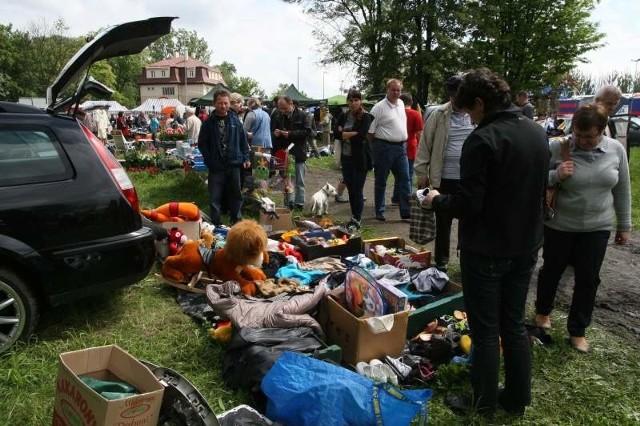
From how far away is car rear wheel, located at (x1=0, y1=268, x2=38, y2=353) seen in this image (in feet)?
9.83

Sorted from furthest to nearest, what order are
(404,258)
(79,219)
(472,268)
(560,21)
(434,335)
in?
(560,21)
(404,258)
(434,335)
(79,219)
(472,268)

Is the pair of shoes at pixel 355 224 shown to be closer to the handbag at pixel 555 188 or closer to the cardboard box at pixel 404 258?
the cardboard box at pixel 404 258

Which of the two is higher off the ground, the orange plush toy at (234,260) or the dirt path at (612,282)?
the orange plush toy at (234,260)

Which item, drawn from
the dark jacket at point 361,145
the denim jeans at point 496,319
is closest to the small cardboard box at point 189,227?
the dark jacket at point 361,145

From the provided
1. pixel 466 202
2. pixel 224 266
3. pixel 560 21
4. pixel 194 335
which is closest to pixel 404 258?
pixel 224 266

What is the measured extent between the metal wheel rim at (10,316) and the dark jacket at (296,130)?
5.10 metres

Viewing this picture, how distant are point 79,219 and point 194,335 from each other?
1.18 m

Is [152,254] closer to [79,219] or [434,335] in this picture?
[79,219]

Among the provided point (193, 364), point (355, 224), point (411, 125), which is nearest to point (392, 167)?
point (355, 224)

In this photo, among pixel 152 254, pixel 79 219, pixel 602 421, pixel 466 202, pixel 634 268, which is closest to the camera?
pixel 466 202

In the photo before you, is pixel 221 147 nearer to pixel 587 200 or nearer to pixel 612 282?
pixel 587 200

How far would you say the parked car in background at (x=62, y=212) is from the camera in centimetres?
299

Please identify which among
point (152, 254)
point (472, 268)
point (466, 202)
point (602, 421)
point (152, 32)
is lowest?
point (602, 421)

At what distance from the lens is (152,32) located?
139 inches
